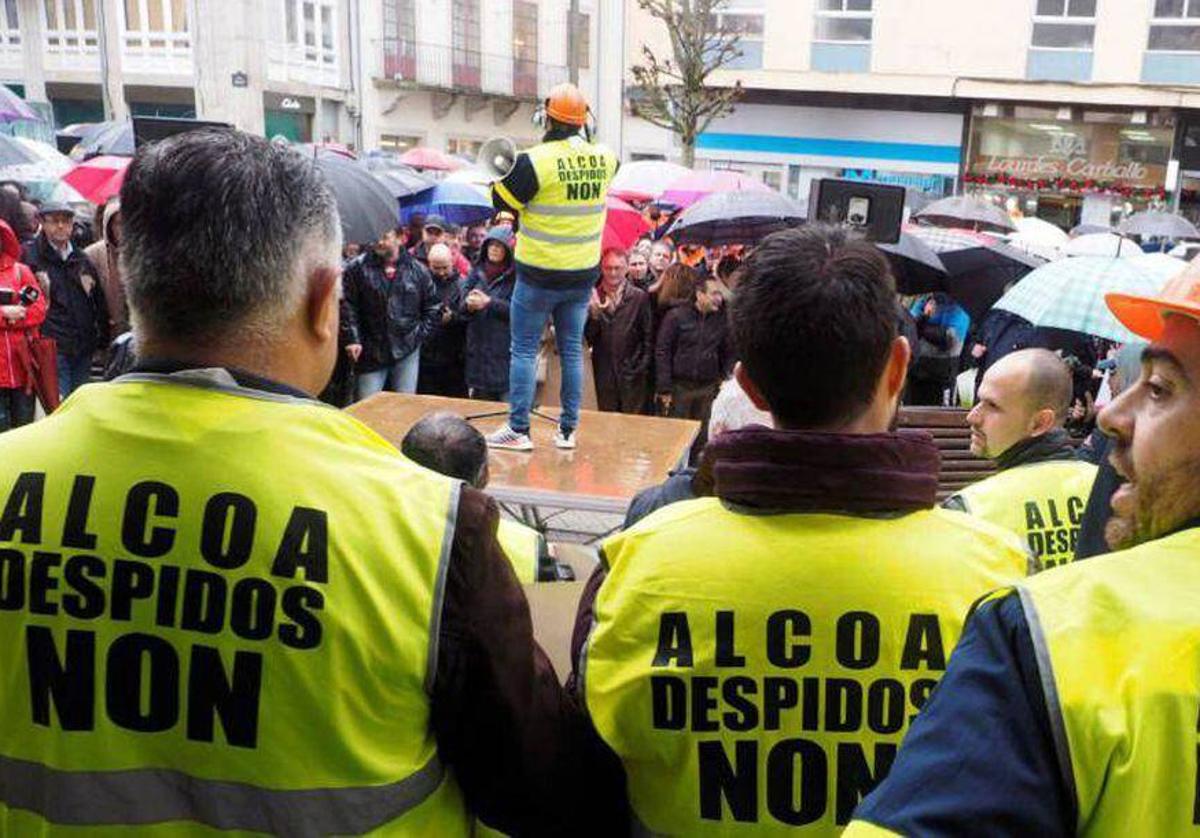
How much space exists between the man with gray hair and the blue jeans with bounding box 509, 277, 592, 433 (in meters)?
3.89

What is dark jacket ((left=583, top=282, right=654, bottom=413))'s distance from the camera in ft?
25.8

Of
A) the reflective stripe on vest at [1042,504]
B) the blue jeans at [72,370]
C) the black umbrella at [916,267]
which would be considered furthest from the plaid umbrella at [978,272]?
the blue jeans at [72,370]

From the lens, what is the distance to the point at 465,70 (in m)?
32.9

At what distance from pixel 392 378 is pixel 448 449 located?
4334 mm

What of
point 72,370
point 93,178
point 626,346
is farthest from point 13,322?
point 93,178

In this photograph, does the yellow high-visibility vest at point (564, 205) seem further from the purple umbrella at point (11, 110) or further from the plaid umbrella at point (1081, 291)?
the purple umbrella at point (11, 110)

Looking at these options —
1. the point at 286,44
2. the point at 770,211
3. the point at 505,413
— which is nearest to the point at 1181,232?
the point at 770,211

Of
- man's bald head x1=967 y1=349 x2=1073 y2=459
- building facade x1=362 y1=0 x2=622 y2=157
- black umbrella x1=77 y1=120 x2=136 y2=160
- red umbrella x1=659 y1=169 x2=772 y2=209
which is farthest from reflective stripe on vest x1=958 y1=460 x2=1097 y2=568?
building facade x1=362 y1=0 x2=622 y2=157

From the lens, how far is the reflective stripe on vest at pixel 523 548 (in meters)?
2.96

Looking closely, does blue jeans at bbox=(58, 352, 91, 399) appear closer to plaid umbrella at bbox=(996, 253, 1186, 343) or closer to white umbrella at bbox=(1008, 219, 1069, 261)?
plaid umbrella at bbox=(996, 253, 1186, 343)

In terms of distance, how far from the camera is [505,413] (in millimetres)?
6953

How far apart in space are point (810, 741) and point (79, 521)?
1.05 meters

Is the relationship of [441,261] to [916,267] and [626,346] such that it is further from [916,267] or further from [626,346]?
[916,267]

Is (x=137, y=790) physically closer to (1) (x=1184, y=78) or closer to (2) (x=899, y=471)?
(2) (x=899, y=471)
